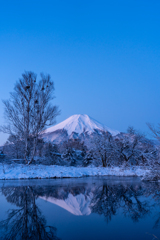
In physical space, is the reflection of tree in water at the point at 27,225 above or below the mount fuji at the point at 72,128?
below

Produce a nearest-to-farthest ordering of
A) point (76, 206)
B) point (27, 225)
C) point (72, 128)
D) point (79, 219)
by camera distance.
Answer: point (27, 225) → point (79, 219) → point (76, 206) → point (72, 128)

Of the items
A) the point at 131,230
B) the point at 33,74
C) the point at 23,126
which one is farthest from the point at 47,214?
the point at 33,74

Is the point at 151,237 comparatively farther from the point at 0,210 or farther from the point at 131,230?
the point at 0,210

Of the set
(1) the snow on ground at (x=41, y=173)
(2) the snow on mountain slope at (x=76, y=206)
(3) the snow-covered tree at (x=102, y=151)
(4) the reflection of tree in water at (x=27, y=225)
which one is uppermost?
(3) the snow-covered tree at (x=102, y=151)

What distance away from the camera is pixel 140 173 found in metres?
18.2

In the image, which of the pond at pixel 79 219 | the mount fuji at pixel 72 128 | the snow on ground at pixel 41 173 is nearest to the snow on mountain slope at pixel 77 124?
the mount fuji at pixel 72 128

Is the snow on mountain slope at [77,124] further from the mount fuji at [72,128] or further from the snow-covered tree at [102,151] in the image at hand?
the snow-covered tree at [102,151]

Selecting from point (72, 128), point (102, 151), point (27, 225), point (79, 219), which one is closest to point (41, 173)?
point (79, 219)

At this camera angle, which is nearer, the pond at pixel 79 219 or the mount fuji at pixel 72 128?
the pond at pixel 79 219

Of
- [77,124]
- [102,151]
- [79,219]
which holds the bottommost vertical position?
[79,219]

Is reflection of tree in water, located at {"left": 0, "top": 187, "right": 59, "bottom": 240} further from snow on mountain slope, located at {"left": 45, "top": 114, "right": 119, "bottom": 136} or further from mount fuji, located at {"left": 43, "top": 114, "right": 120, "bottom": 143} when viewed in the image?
snow on mountain slope, located at {"left": 45, "top": 114, "right": 119, "bottom": 136}

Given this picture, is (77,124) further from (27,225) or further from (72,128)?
(27,225)

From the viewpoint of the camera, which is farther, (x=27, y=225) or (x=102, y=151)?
(x=102, y=151)

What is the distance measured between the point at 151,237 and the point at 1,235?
2.57 m
